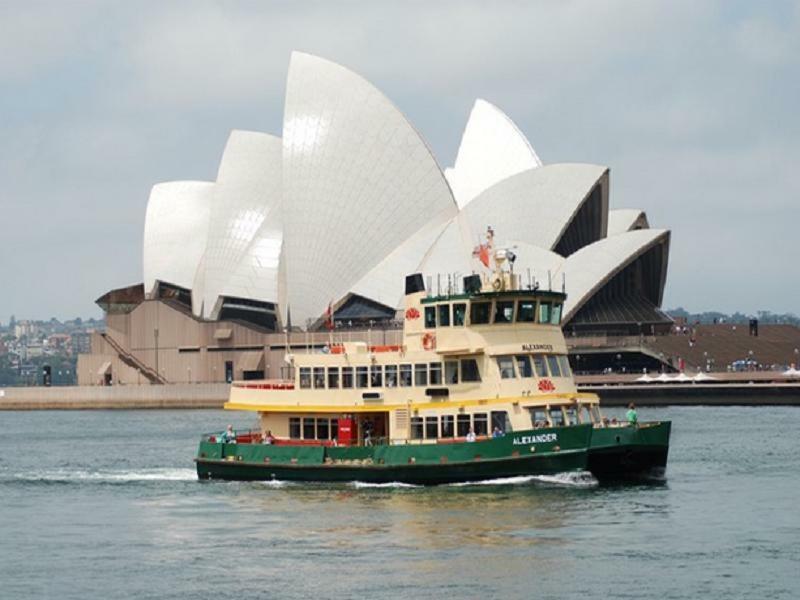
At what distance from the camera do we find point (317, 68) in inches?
4203

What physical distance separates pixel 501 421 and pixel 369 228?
211 feet

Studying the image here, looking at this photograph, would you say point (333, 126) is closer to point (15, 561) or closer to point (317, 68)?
point (317, 68)

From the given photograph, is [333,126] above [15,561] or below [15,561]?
above

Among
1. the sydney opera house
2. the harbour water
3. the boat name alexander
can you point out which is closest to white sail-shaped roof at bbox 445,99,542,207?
the sydney opera house

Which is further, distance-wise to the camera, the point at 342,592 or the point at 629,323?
the point at 629,323

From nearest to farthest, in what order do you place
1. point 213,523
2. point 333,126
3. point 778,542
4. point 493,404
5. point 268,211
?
point 778,542
point 213,523
point 493,404
point 333,126
point 268,211

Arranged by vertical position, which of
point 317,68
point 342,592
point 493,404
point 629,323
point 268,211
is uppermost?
point 317,68

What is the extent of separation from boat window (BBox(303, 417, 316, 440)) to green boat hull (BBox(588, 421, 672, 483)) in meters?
7.97

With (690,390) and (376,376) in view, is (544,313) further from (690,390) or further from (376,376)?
(690,390)

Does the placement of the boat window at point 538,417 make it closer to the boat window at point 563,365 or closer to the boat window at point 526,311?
the boat window at point 563,365

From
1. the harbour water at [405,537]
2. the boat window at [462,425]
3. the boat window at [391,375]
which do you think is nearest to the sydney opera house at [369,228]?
the harbour water at [405,537]

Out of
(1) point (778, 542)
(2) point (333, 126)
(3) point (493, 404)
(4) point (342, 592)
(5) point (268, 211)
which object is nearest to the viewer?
(4) point (342, 592)

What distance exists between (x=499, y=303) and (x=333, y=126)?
6275cm

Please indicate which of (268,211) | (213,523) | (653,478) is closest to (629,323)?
(268,211)
